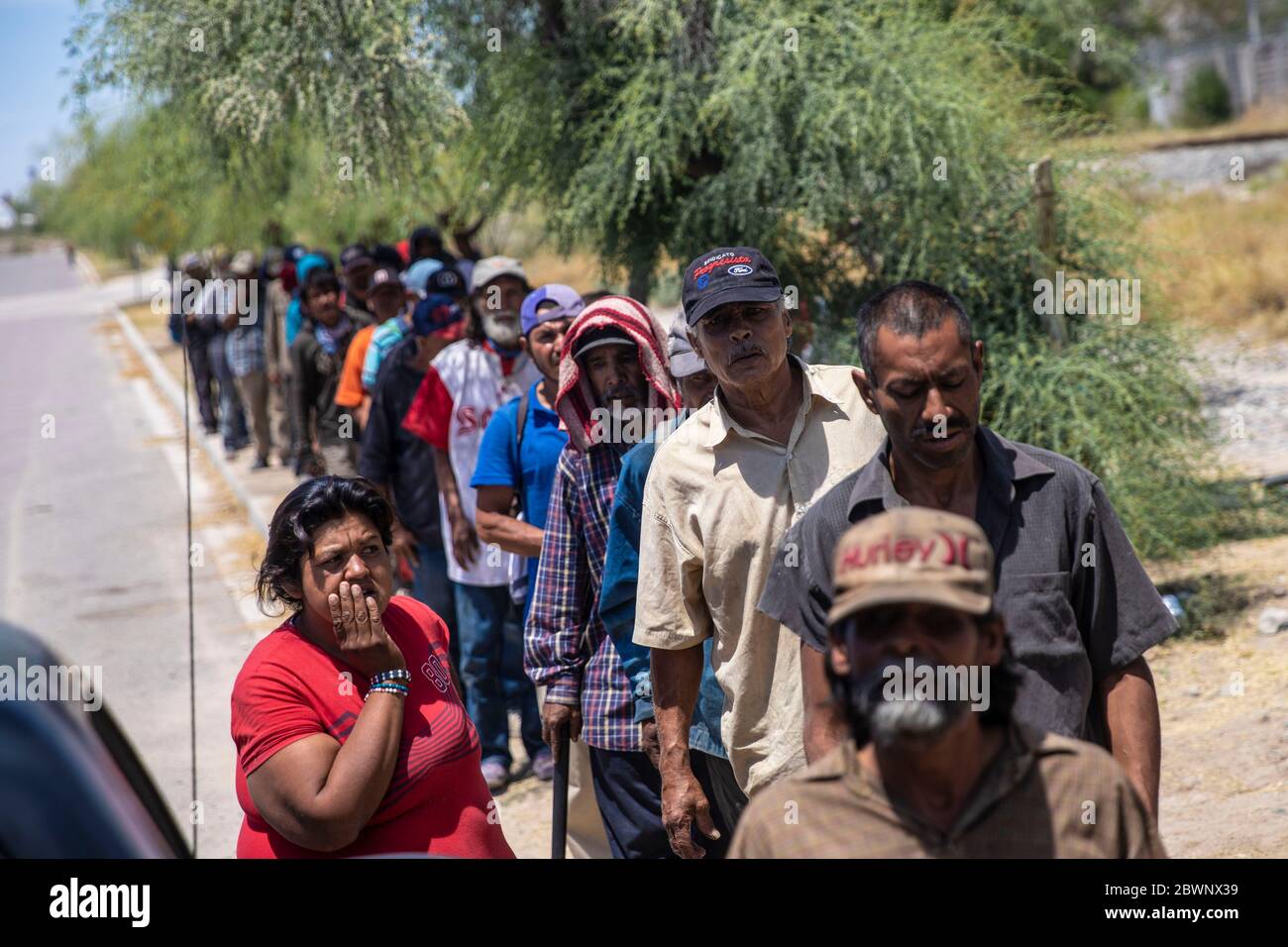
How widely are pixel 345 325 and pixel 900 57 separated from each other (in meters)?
4.14

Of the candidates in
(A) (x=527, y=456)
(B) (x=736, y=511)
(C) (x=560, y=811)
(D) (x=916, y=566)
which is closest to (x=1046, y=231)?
(A) (x=527, y=456)

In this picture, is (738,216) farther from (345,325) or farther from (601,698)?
(601,698)

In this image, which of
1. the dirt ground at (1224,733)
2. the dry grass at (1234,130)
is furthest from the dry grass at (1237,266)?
the dirt ground at (1224,733)

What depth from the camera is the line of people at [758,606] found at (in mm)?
2143

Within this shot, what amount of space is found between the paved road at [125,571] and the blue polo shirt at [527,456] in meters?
1.99

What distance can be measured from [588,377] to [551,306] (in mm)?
902

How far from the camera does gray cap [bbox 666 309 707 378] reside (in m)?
4.30

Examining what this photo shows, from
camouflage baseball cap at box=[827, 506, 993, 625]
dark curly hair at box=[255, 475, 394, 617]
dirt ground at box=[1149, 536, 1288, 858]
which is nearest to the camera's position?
camouflage baseball cap at box=[827, 506, 993, 625]

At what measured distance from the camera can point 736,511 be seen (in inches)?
134

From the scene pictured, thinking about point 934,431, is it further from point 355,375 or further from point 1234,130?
point 1234,130

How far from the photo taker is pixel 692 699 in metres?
3.61

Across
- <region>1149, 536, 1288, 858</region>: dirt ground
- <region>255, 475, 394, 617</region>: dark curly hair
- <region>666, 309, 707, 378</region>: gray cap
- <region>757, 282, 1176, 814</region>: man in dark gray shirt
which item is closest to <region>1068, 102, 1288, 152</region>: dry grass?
<region>1149, 536, 1288, 858</region>: dirt ground

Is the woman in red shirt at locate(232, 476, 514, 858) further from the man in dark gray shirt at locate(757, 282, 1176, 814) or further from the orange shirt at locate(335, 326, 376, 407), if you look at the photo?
the orange shirt at locate(335, 326, 376, 407)
